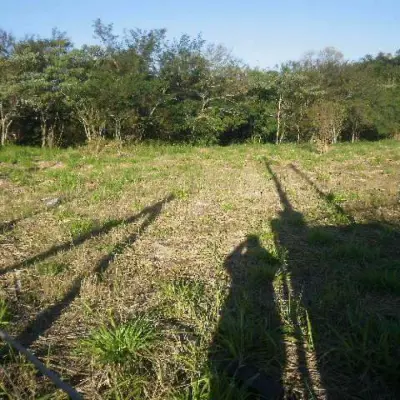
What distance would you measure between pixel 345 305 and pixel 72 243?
3305mm

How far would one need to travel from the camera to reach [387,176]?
34.3ft

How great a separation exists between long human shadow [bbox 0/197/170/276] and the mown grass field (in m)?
0.03

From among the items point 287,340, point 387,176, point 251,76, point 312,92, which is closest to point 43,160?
point 387,176

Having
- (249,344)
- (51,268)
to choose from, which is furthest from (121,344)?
(51,268)

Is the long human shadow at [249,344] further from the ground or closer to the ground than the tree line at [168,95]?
closer to the ground

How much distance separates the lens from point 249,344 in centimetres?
286

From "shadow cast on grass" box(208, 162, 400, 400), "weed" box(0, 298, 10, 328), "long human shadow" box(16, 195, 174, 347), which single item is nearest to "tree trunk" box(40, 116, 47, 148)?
"long human shadow" box(16, 195, 174, 347)

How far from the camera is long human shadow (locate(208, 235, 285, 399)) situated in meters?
2.46

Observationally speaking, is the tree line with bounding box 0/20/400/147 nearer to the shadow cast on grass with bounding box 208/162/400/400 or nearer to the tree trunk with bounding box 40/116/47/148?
the tree trunk with bounding box 40/116/47/148

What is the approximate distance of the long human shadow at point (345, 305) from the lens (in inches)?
102

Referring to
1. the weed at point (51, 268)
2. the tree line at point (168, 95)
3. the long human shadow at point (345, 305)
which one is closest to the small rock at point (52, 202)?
the weed at point (51, 268)

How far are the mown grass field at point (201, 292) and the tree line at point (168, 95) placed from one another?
9.08m

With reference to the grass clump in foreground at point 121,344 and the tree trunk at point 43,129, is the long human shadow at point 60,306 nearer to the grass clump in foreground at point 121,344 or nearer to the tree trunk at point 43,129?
the grass clump in foreground at point 121,344

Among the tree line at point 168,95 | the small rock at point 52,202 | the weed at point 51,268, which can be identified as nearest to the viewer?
the weed at point 51,268
